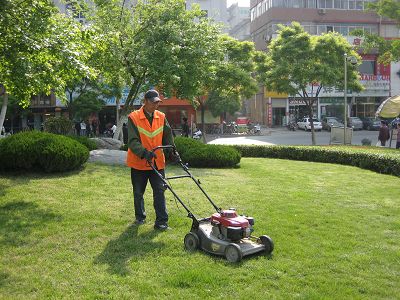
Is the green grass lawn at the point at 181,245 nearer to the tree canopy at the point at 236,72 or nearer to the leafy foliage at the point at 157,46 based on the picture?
the leafy foliage at the point at 157,46

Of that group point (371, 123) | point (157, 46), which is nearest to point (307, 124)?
point (371, 123)

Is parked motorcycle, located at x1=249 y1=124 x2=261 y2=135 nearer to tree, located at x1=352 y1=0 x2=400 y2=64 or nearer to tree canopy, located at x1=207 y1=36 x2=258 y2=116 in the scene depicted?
tree canopy, located at x1=207 y1=36 x2=258 y2=116

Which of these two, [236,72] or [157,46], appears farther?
[236,72]

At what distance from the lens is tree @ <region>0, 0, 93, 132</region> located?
729cm

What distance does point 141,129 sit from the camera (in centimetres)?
586

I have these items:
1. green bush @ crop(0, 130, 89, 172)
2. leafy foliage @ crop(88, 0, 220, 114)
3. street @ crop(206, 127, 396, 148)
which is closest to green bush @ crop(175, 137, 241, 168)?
leafy foliage @ crop(88, 0, 220, 114)

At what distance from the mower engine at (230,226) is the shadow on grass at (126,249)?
752 millimetres

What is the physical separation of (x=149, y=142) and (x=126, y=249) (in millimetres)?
1396

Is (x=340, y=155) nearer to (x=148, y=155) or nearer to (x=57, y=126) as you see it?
(x=148, y=155)

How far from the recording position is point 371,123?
4122 centimetres

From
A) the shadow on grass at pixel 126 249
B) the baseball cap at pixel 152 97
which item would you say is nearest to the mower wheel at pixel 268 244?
the shadow on grass at pixel 126 249

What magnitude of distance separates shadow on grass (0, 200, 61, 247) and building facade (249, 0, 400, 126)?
136ft

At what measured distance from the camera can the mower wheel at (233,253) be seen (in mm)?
4793

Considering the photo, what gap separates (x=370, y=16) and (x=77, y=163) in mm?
46474
